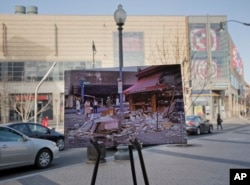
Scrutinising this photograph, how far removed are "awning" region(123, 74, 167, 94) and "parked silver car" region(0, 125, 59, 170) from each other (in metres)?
4.52

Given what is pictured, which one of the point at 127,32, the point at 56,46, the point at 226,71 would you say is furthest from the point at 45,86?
the point at 226,71

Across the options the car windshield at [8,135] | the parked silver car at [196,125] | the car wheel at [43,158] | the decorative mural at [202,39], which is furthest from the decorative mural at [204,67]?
the car windshield at [8,135]

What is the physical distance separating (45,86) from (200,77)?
84.4ft

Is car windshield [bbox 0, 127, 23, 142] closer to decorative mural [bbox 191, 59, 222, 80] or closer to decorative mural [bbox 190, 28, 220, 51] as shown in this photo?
decorative mural [bbox 191, 59, 222, 80]

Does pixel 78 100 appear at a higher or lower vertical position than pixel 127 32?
lower

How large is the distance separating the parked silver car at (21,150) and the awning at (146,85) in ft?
14.8

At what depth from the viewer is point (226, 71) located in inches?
2514

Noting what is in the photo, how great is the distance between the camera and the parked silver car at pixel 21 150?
10865mm

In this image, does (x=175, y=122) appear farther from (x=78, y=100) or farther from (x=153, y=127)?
(x=78, y=100)

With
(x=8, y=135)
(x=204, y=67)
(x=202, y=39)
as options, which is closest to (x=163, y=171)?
(x=8, y=135)

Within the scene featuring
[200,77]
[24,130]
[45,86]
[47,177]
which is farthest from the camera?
[45,86]

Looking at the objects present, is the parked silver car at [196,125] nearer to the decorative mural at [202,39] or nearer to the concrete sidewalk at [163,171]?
the concrete sidewalk at [163,171]

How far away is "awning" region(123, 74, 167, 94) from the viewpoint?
828 centimetres

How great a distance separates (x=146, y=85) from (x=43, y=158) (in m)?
5.55
